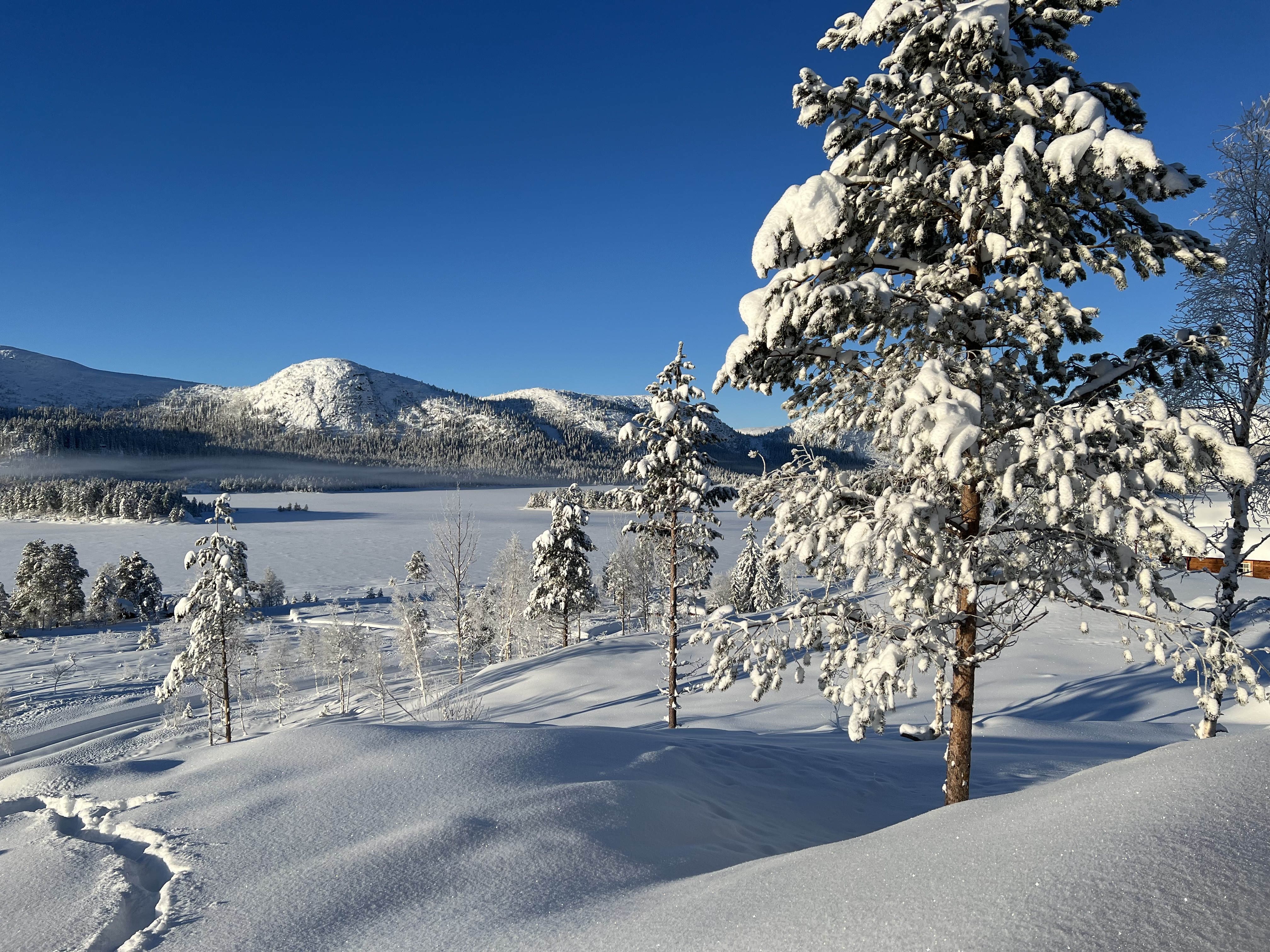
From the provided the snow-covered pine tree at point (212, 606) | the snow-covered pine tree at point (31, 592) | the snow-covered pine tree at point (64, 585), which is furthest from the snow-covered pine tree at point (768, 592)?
the snow-covered pine tree at point (31, 592)

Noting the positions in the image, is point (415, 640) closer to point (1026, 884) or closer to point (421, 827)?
→ point (421, 827)

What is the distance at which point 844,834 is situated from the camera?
8242 millimetres

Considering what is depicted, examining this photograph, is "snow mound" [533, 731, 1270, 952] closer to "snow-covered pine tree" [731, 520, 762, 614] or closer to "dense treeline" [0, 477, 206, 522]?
"snow-covered pine tree" [731, 520, 762, 614]

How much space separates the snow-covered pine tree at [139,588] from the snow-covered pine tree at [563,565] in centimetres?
5715

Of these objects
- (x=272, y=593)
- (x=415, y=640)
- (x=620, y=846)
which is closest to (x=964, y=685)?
(x=620, y=846)

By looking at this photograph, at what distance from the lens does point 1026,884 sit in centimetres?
311

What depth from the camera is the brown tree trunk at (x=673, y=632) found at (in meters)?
18.0

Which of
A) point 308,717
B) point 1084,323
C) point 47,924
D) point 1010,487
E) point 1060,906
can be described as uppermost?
point 1084,323

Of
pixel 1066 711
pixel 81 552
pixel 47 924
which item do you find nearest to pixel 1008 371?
pixel 47 924

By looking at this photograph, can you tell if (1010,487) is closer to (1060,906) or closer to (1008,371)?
(1008,371)

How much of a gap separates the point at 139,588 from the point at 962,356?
295 ft

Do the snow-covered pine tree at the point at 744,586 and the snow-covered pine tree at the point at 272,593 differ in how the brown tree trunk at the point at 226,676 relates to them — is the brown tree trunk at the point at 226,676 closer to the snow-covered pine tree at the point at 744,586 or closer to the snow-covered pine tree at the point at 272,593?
the snow-covered pine tree at the point at 744,586

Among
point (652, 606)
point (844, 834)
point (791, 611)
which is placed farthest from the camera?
point (652, 606)

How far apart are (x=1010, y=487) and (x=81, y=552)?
138 m
